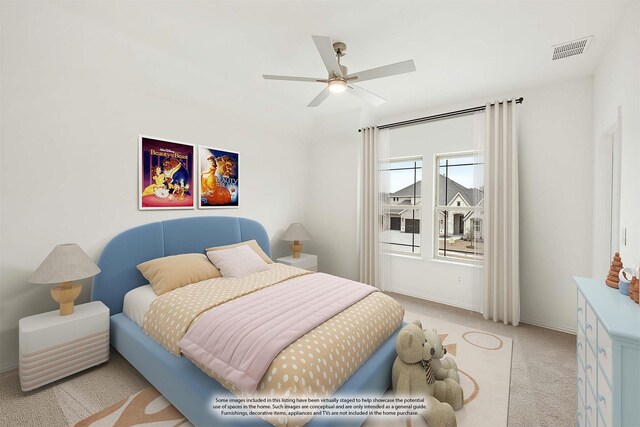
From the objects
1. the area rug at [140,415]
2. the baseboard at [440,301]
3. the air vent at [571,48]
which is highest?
the air vent at [571,48]

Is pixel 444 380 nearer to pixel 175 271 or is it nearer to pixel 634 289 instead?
pixel 634 289

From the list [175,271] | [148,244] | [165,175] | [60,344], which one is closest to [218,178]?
[165,175]

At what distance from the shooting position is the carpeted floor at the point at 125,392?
5.72ft

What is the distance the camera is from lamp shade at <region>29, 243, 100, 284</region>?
2020mm

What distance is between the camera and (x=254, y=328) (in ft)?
5.47

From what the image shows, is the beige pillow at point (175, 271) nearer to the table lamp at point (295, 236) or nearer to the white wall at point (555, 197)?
the table lamp at point (295, 236)

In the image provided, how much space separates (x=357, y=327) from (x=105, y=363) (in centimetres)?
209

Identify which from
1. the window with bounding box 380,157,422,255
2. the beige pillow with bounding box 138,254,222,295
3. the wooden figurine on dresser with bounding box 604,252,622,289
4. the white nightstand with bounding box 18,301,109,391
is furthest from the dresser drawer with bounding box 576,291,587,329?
the white nightstand with bounding box 18,301,109,391

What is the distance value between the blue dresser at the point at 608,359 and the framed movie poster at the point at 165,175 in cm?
342

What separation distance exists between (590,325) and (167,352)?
2.44 metres

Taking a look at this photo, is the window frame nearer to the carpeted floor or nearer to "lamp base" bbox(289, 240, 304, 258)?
"lamp base" bbox(289, 240, 304, 258)

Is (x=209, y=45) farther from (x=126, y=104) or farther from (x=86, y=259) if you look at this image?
(x=86, y=259)

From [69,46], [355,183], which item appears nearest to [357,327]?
[355,183]

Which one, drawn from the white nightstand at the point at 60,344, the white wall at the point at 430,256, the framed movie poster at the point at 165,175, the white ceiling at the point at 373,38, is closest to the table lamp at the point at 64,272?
the white nightstand at the point at 60,344
